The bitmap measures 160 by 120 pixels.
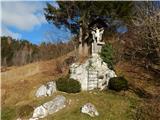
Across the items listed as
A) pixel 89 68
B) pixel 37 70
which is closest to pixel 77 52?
pixel 37 70

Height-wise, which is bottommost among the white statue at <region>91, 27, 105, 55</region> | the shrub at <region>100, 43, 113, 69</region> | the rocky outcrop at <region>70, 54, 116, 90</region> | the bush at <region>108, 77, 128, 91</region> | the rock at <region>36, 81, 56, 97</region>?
the rock at <region>36, 81, 56, 97</region>

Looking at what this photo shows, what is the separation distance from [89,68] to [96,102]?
16.0 ft

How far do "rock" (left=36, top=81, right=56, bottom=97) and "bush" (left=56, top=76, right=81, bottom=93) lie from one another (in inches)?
17.6

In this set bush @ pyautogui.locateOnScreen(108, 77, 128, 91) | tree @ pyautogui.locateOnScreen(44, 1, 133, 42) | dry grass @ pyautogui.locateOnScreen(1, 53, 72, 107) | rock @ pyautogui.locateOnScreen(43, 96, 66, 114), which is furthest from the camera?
tree @ pyautogui.locateOnScreen(44, 1, 133, 42)

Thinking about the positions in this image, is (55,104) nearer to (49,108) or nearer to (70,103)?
(49,108)

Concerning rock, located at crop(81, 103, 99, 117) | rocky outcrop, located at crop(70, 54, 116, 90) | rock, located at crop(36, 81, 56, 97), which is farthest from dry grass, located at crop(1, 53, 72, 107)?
rock, located at crop(81, 103, 99, 117)

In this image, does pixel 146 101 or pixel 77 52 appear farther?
pixel 77 52

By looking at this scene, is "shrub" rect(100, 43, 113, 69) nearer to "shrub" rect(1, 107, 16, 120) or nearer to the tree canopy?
the tree canopy

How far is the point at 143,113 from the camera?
23641 mm

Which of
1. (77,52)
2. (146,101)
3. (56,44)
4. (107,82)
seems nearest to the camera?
(146,101)

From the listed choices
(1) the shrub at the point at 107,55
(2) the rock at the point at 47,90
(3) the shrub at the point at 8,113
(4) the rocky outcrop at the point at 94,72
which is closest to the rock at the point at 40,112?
(3) the shrub at the point at 8,113

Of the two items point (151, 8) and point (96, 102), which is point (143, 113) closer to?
point (96, 102)

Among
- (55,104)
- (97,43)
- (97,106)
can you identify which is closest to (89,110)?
(97,106)

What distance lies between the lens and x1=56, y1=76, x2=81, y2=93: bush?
93.8 feet
